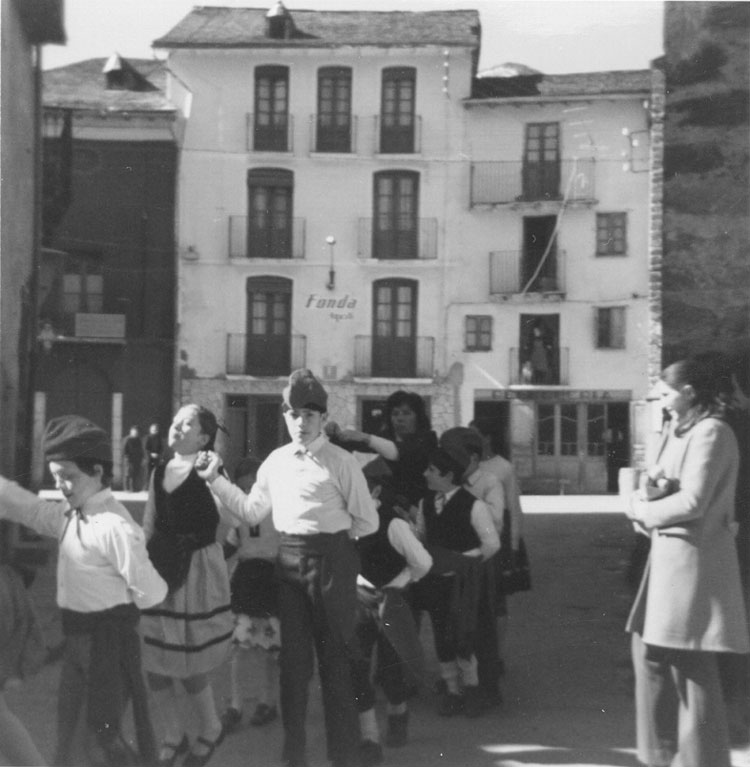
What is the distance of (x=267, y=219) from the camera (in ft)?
15.7

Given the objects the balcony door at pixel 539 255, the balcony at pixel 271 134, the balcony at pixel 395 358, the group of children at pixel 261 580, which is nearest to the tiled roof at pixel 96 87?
the balcony at pixel 271 134

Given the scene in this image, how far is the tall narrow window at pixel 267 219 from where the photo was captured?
4766 millimetres

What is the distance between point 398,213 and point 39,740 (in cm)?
257

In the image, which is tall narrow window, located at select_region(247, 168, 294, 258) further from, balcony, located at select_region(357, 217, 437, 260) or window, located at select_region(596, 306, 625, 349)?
window, located at select_region(596, 306, 625, 349)

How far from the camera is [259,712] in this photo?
14.6ft

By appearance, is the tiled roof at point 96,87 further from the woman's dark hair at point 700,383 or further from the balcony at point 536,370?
the woman's dark hair at point 700,383

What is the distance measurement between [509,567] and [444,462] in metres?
0.89

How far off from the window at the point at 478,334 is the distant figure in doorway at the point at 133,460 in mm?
1419

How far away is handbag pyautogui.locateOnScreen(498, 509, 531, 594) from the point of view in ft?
16.6

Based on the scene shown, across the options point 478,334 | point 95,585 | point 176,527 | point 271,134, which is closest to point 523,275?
point 478,334

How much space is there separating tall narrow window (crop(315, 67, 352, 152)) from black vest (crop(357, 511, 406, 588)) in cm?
167

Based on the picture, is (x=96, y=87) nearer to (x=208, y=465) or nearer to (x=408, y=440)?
(x=208, y=465)

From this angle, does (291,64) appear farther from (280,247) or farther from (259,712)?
(259,712)

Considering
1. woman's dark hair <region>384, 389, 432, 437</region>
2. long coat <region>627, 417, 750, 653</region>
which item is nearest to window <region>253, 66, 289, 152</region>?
woman's dark hair <region>384, 389, 432, 437</region>
